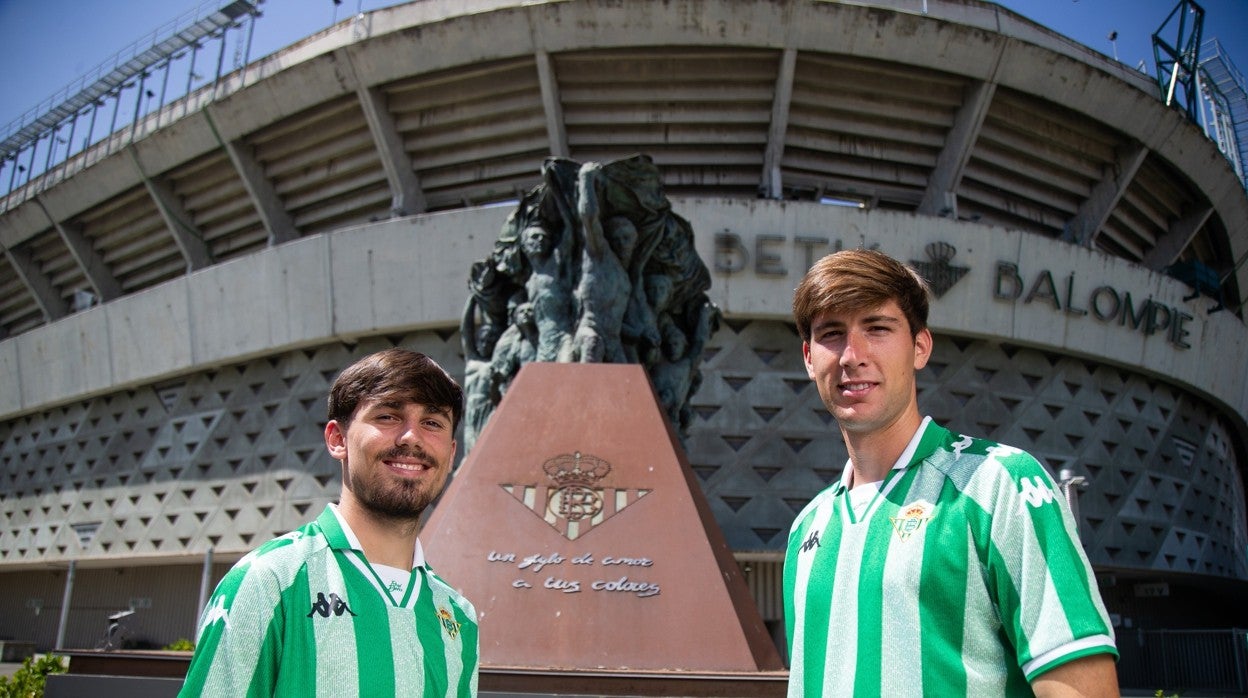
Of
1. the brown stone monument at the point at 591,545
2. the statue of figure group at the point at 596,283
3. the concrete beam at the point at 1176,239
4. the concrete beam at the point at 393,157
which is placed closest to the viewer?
the brown stone monument at the point at 591,545

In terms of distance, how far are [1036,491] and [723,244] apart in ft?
55.9

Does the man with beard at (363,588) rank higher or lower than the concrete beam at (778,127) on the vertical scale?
lower

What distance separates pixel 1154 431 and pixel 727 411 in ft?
33.2

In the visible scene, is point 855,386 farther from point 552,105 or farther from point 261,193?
point 261,193

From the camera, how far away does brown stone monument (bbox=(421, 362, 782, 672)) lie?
502 cm

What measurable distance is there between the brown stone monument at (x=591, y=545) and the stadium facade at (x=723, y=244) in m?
12.4

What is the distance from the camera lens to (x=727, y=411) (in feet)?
62.2

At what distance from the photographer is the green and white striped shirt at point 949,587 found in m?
1.71

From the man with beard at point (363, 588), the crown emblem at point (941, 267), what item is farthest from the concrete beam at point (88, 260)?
the man with beard at point (363, 588)

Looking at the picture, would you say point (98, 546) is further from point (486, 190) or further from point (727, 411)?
point (727, 411)

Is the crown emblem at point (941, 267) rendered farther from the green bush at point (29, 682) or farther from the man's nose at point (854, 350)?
the man's nose at point (854, 350)

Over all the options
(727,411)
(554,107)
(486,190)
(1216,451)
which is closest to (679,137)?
(554,107)

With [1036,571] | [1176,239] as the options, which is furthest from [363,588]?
[1176,239]

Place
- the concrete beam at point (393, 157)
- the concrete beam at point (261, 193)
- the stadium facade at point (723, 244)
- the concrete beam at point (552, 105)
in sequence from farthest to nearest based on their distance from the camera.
Result: the concrete beam at point (261, 193)
the concrete beam at point (393, 157)
the concrete beam at point (552, 105)
the stadium facade at point (723, 244)
